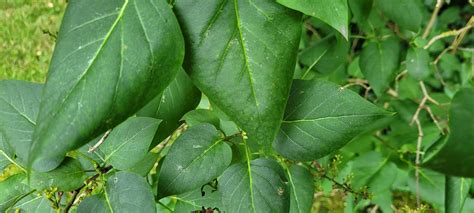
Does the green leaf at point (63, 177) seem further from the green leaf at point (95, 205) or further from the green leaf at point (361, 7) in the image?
the green leaf at point (361, 7)

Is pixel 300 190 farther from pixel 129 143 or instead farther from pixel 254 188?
pixel 129 143

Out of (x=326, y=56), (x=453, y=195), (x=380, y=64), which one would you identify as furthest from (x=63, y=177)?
(x=380, y=64)

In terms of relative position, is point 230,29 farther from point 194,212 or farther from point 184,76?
point 194,212

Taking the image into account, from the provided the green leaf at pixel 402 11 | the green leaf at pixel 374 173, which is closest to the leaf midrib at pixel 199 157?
the green leaf at pixel 402 11

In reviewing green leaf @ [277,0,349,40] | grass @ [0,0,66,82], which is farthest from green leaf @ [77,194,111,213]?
grass @ [0,0,66,82]

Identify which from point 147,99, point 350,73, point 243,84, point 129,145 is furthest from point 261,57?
point 350,73

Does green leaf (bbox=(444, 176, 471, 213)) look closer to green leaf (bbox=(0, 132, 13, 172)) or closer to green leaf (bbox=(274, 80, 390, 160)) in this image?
green leaf (bbox=(274, 80, 390, 160))
